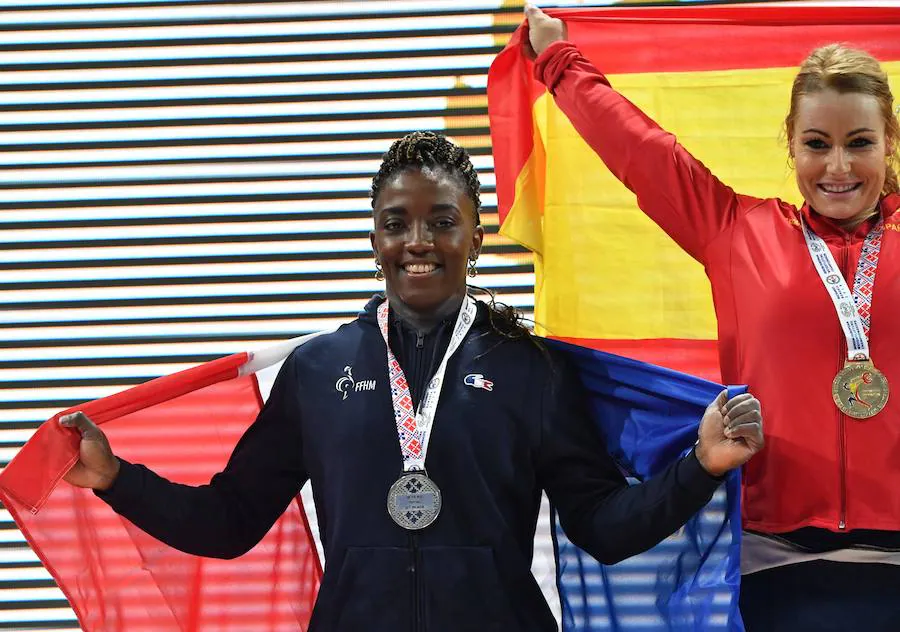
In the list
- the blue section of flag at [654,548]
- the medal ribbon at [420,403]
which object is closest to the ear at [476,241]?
the medal ribbon at [420,403]

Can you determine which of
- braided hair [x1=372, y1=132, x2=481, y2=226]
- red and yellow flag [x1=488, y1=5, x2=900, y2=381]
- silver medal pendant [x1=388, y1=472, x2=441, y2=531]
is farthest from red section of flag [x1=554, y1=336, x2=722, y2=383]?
silver medal pendant [x1=388, y1=472, x2=441, y2=531]

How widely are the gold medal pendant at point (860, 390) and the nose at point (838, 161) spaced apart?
45 centimetres

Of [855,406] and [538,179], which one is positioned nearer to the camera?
[855,406]

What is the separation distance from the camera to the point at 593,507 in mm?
2865

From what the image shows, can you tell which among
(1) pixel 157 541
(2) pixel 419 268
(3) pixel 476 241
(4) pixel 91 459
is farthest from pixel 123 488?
(3) pixel 476 241

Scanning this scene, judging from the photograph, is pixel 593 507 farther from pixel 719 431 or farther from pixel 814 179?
pixel 814 179

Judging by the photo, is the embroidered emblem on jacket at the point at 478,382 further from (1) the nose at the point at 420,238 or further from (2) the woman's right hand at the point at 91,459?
(2) the woman's right hand at the point at 91,459

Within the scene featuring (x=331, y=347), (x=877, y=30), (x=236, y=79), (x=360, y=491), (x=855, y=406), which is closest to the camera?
(x=855, y=406)

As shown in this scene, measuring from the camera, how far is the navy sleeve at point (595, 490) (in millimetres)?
2693

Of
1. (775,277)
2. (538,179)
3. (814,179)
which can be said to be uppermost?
(538,179)

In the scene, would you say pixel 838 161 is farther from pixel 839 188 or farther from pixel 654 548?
pixel 654 548

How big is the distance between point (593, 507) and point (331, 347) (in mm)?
789

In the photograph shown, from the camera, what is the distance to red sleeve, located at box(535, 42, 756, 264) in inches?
115

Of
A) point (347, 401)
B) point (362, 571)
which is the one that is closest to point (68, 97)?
point (347, 401)
